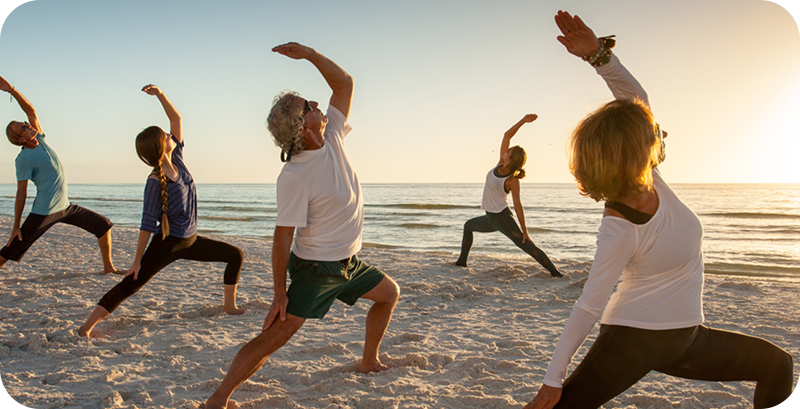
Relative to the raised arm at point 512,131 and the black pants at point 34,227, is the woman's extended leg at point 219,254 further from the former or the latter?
the raised arm at point 512,131

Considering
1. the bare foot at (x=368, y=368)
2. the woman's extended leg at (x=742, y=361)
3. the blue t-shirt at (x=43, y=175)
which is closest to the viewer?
the woman's extended leg at (x=742, y=361)

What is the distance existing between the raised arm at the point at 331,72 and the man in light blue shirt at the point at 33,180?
395 cm

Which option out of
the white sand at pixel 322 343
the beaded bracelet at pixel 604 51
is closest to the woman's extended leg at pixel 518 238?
the white sand at pixel 322 343

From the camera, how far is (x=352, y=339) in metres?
4.27

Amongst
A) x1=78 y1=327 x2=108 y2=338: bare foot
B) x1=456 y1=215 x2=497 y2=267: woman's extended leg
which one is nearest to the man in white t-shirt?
x1=78 y1=327 x2=108 y2=338: bare foot

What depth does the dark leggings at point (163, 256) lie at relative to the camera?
13.3 ft

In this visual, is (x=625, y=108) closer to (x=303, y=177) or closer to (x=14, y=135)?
(x=303, y=177)

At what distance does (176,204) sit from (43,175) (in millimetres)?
2625

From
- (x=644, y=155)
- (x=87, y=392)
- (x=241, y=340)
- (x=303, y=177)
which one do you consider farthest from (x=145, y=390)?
(x=644, y=155)

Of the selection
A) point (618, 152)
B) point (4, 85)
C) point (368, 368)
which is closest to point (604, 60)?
point (618, 152)

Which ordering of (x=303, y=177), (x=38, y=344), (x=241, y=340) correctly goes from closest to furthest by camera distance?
(x=303, y=177) → (x=38, y=344) → (x=241, y=340)

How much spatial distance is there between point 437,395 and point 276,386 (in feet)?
3.56

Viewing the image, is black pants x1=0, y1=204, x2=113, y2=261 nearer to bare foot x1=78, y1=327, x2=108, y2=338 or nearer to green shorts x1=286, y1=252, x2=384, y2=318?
bare foot x1=78, y1=327, x2=108, y2=338

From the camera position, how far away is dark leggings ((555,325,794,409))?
1745mm
